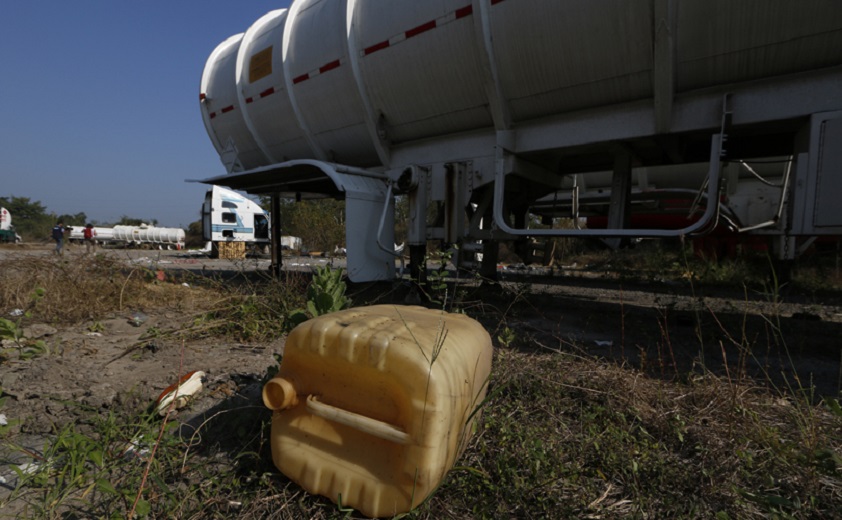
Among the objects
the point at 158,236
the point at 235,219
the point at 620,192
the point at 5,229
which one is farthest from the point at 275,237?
the point at 5,229

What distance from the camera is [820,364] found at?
2.60m

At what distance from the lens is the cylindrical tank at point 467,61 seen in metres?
2.56

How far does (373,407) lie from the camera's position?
3.93 feet

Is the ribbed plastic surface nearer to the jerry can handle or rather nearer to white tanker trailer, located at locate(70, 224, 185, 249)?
the jerry can handle

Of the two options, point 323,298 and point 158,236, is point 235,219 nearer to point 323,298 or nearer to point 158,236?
point 158,236

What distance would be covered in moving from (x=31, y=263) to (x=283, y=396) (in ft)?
13.9

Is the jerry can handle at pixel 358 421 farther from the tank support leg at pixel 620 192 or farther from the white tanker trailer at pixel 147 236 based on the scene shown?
the white tanker trailer at pixel 147 236

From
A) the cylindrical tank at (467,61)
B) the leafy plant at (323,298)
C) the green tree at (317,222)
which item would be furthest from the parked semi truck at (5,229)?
the leafy plant at (323,298)

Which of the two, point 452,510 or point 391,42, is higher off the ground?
point 391,42

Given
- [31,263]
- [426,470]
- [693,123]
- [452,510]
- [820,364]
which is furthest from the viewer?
[31,263]

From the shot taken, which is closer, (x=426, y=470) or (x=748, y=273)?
(x=426, y=470)

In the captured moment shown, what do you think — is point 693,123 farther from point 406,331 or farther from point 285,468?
point 285,468

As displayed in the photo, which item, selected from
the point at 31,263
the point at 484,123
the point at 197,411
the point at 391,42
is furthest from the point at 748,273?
the point at 31,263

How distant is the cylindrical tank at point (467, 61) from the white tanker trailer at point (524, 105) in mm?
13
